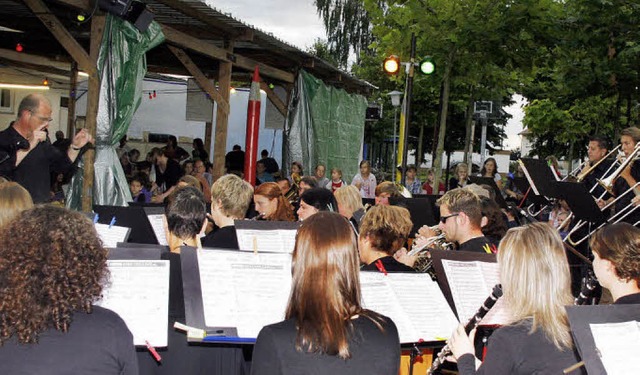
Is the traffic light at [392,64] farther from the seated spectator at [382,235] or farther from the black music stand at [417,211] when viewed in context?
the seated spectator at [382,235]

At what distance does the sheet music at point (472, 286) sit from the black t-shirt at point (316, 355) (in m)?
1.38

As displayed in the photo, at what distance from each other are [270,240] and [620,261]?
2189 mm

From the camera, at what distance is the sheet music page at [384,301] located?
3.96 m

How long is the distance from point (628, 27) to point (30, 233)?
976 cm

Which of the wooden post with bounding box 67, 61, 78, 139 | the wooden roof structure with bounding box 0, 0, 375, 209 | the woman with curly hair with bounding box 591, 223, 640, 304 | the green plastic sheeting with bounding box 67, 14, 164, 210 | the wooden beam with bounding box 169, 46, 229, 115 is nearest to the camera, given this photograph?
the woman with curly hair with bounding box 591, 223, 640, 304

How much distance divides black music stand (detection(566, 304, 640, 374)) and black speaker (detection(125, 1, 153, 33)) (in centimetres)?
737

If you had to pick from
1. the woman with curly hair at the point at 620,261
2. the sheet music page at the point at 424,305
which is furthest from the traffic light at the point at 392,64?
the woman with curly hair at the point at 620,261

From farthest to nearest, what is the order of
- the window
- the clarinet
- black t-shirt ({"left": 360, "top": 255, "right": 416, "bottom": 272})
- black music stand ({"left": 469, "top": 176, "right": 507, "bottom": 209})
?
1. the window
2. black music stand ({"left": 469, "top": 176, "right": 507, "bottom": 209})
3. black t-shirt ({"left": 360, "top": 255, "right": 416, "bottom": 272})
4. the clarinet

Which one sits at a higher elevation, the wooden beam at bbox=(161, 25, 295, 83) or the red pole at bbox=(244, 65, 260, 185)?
the wooden beam at bbox=(161, 25, 295, 83)

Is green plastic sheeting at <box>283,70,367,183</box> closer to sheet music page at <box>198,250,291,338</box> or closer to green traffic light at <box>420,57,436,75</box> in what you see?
green traffic light at <box>420,57,436,75</box>

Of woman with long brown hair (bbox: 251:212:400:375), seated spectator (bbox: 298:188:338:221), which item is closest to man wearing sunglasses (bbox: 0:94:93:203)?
seated spectator (bbox: 298:188:338:221)

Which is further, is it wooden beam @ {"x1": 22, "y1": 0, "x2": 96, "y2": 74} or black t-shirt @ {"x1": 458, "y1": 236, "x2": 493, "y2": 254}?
wooden beam @ {"x1": 22, "y1": 0, "x2": 96, "y2": 74}

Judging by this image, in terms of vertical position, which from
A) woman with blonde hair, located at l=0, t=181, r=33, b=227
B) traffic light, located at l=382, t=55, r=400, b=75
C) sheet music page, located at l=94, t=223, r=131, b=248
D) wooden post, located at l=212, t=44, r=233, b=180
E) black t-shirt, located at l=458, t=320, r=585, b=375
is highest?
traffic light, located at l=382, t=55, r=400, b=75

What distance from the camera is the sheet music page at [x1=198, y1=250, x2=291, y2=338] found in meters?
3.70
